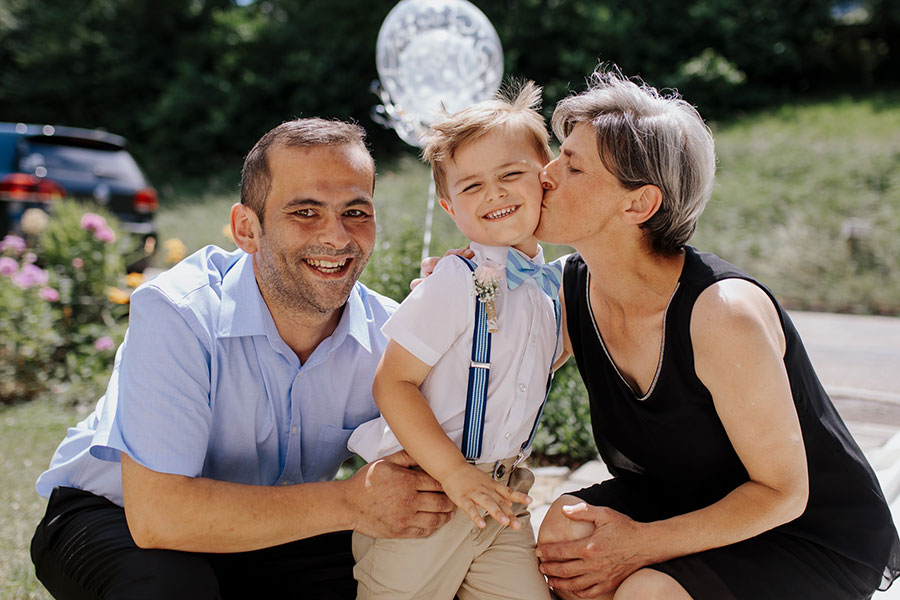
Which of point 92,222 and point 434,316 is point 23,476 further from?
point 434,316

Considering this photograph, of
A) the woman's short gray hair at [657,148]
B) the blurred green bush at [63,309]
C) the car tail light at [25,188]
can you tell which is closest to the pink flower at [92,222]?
the blurred green bush at [63,309]

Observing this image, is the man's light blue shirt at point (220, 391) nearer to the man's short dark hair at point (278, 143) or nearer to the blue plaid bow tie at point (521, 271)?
the man's short dark hair at point (278, 143)

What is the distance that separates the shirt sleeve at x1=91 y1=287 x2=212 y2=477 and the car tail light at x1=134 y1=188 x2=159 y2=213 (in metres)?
7.29

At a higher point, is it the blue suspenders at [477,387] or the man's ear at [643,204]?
the man's ear at [643,204]

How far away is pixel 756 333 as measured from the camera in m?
1.86

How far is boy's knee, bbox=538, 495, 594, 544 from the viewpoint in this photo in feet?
6.81

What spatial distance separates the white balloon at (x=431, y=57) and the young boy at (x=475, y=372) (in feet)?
8.76

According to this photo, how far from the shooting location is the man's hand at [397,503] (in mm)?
2047

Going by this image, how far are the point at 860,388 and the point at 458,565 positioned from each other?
3939 millimetres

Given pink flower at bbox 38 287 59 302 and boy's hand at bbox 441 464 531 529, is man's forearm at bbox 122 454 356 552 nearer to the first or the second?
boy's hand at bbox 441 464 531 529

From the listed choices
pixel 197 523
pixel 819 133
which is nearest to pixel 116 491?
pixel 197 523

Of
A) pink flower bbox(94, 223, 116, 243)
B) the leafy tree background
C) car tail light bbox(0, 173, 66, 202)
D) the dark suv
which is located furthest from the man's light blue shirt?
the leafy tree background

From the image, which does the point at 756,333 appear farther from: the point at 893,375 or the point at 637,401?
the point at 893,375

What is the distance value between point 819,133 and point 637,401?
442 inches
